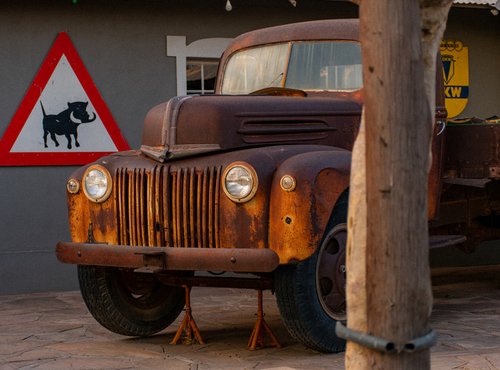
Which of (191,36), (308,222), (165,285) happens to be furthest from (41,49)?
(308,222)

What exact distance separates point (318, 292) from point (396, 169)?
125 inches

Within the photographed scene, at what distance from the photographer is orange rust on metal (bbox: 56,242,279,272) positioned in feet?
20.2

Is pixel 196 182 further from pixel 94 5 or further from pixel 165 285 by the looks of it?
pixel 94 5

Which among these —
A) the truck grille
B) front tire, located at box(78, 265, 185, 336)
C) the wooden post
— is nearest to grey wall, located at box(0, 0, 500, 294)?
front tire, located at box(78, 265, 185, 336)

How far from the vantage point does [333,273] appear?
259 inches

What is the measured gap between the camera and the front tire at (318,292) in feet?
20.9

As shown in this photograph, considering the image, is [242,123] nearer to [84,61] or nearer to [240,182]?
[240,182]

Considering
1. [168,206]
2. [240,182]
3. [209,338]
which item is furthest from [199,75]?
[240,182]

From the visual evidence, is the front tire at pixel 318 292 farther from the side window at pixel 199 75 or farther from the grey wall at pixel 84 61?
the side window at pixel 199 75

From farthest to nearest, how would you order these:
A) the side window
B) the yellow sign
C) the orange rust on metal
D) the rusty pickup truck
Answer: the yellow sign < the side window < the rusty pickup truck < the orange rust on metal

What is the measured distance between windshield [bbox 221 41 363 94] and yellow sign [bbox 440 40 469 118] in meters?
4.09

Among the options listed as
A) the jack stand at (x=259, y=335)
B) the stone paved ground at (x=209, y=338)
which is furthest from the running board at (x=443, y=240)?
the jack stand at (x=259, y=335)

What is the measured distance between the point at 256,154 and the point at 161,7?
4651 mm

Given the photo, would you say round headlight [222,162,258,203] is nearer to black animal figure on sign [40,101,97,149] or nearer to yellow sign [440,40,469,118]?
black animal figure on sign [40,101,97,149]
